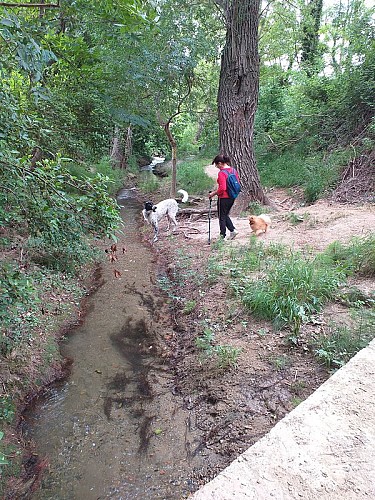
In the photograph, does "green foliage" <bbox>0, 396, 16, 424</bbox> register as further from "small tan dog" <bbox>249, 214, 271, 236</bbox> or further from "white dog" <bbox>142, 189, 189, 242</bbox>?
"white dog" <bbox>142, 189, 189, 242</bbox>

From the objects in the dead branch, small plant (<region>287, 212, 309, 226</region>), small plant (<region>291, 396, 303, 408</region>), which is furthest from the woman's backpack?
small plant (<region>291, 396, 303, 408</region>)

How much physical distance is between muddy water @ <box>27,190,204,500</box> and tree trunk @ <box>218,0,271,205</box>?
17.2 feet

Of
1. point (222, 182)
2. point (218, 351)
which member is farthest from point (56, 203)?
point (222, 182)

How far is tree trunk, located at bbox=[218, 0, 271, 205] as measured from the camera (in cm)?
805

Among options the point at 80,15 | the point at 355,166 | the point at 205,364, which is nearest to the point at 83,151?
the point at 80,15

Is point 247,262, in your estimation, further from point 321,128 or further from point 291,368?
point 321,128

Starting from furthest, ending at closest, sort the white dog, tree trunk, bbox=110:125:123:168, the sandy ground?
tree trunk, bbox=110:125:123:168 → the white dog → the sandy ground

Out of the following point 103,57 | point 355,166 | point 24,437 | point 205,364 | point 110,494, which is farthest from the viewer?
point 355,166

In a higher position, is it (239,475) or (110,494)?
(239,475)

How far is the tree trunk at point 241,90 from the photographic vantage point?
805cm

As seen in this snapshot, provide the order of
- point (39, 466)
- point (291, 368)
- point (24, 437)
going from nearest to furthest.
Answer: point (39, 466) → point (24, 437) → point (291, 368)

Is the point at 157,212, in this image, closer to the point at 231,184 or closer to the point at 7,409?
the point at 231,184

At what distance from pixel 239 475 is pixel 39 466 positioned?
207 centimetres

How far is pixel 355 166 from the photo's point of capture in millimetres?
8523
